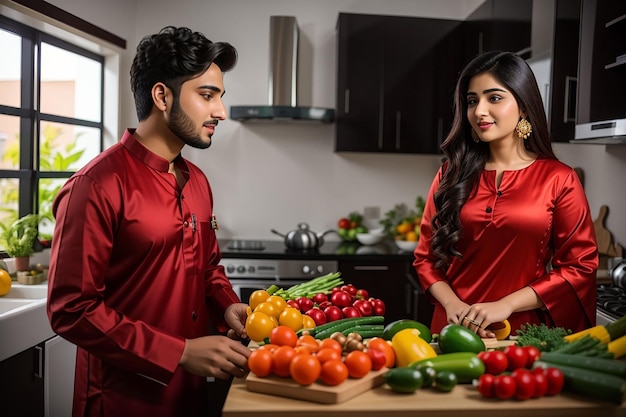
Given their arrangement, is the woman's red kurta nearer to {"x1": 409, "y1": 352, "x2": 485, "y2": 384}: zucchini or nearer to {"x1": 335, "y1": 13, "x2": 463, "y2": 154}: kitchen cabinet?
{"x1": 409, "y1": 352, "x2": 485, "y2": 384}: zucchini

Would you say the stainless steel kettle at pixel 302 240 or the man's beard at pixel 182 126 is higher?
the man's beard at pixel 182 126

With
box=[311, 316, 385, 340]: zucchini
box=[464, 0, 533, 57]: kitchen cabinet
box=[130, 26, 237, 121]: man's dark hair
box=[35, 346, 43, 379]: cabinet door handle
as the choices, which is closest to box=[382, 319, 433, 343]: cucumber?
box=[311, 316, 385, 340]: zucchini

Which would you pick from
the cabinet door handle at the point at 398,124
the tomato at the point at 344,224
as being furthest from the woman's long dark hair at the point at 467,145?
the tomato at the point at 344,224

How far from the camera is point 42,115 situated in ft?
12.2

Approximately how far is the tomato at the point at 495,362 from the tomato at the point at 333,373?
329 millimetres

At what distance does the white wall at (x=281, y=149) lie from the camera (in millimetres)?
4781

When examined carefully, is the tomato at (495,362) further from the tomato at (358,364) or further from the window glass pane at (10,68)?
the window glass pane at (10,68)

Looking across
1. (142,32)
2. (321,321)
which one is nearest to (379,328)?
(321,321)

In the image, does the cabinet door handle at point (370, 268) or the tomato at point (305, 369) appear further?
the cabinet door handle at point (370, 268)

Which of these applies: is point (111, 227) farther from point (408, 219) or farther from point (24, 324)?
point (408, 219)

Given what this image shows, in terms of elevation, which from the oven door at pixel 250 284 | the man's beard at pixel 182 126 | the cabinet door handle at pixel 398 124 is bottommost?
the oven door at pixel 250 284

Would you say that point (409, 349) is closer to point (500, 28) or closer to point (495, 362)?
point (495, 362)

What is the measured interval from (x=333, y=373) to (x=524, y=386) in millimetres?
389

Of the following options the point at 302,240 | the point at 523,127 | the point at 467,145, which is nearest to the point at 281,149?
the point at 302,240
